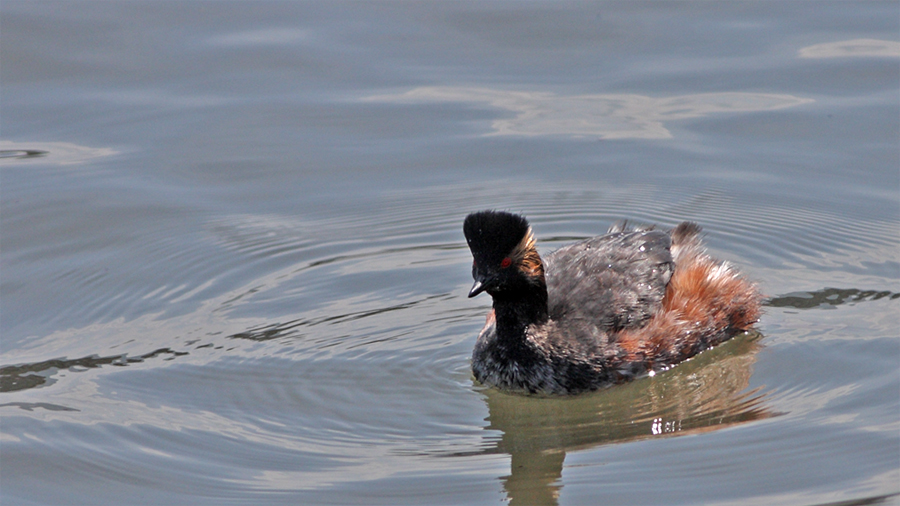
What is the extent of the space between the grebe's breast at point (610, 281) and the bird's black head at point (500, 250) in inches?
23.9

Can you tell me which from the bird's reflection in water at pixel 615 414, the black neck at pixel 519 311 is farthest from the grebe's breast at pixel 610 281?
the bird's reflection in water at pixel 615 414

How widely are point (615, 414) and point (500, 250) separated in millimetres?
1292

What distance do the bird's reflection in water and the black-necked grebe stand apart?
15 cm

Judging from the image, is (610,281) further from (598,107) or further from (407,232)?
(598,107)

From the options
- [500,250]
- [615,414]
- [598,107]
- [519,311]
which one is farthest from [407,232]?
[615,414]

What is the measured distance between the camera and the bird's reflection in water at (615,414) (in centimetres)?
711

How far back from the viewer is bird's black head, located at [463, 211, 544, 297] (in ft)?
25.5

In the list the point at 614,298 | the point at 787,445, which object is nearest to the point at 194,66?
Result: the point at 614,298

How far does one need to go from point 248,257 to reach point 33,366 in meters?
2.13

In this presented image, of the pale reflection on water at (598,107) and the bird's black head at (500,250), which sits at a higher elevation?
the pale reflection on water at (598,107)

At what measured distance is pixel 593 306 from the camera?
8570mm

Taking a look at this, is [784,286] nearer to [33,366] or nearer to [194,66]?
[33,366]

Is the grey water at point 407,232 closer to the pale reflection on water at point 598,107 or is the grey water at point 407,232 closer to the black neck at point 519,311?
the pale reflection on water at point 598,107

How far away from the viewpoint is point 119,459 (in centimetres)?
724
